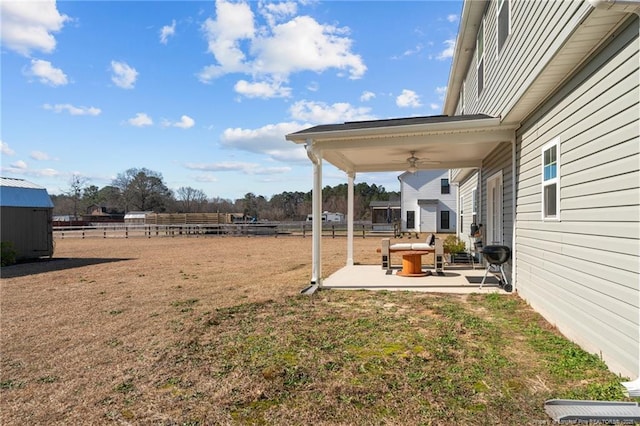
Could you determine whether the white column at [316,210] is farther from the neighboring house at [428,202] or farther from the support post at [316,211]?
the neighboring house at [428,202]

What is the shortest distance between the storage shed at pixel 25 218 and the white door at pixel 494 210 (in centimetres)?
1485

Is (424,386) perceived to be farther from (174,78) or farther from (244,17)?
(174,78)

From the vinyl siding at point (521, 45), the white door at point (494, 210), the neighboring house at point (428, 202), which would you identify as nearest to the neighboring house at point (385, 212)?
the neighboring house at point (428, 202)

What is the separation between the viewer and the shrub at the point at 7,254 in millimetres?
12435

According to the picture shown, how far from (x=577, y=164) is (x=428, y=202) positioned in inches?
1113

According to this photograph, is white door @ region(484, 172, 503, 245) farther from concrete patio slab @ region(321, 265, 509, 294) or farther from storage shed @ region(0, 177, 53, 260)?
storage shed @ region(0, 177, 53, 260)

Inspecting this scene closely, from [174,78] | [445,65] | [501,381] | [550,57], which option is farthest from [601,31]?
[174,78]

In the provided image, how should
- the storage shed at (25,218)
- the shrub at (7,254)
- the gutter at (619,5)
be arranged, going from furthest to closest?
the storage shed at (25,218) < the shrub at (7,254) < the gutter at (619,5)

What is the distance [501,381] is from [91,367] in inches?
147

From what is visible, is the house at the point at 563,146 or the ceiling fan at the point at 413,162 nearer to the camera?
the house at the point at 563,146

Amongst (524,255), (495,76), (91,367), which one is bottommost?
(91,367)

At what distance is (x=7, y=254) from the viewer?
41.1ft

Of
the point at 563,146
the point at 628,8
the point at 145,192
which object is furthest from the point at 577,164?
the point at 145,192

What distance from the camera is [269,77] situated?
17.0 meters
